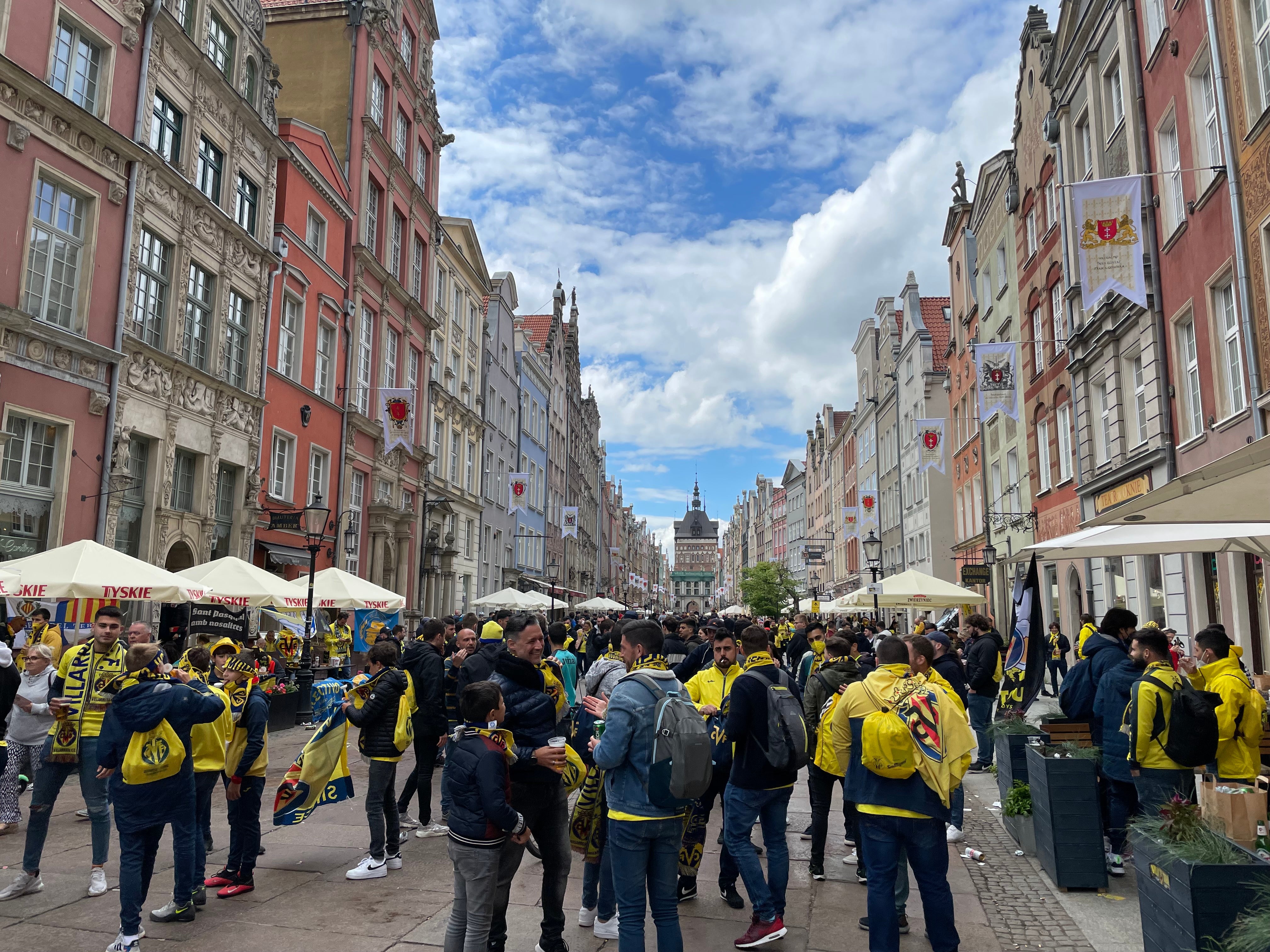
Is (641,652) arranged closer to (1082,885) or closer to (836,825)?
(1082,885)

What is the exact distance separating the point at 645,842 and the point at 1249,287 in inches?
497

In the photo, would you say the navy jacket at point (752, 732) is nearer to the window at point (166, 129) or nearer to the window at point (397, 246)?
the window at point (166, 129)

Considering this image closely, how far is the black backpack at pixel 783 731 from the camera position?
5.61m

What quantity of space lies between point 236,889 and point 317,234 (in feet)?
74.3

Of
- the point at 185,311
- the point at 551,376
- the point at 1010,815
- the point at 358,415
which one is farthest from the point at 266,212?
the point at 551,376

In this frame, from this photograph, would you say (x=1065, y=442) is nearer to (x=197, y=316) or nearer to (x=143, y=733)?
(x=197, y=316)

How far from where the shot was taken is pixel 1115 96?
730 inches

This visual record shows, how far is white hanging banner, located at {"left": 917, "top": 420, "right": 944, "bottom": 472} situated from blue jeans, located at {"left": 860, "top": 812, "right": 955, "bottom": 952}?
2731 centimetres

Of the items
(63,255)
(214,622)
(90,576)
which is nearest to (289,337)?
(63,255)

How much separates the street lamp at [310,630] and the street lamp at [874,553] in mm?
18726

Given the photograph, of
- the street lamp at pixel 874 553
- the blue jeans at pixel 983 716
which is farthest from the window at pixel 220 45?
the street lamp at pixel 874 553

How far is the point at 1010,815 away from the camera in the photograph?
25.6ft

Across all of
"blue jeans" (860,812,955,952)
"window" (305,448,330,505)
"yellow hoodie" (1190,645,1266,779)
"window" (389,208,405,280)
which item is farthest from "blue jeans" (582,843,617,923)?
"window" (389,208,405,280)

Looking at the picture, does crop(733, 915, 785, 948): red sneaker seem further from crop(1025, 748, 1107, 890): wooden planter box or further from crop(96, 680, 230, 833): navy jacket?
crop(96, 680, 230, 833): navy jacket
